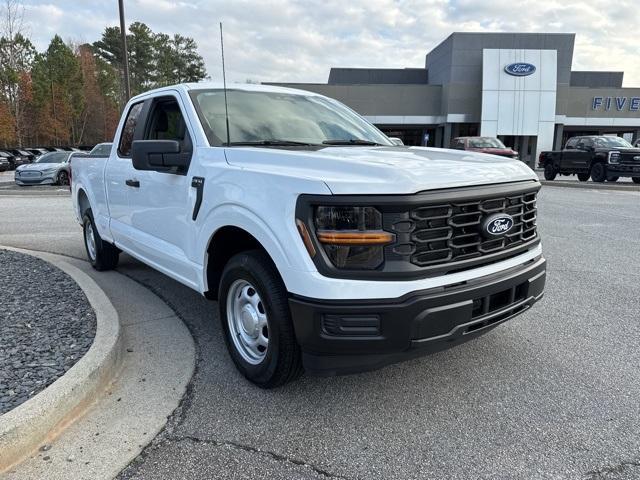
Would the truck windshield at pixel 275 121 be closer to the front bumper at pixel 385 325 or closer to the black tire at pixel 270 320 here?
the black tire at pixel 270 320

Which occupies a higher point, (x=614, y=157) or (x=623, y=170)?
(x=614, y=157)

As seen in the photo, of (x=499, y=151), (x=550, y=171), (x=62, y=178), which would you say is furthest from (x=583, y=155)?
(x=62, y=178)

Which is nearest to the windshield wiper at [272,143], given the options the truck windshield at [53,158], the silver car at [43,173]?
the silver car at [43,173]

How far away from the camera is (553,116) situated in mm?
41625

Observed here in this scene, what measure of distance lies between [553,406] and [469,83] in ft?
144

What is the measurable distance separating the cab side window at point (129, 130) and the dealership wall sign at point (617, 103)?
161 ft

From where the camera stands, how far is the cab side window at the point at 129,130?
485cm

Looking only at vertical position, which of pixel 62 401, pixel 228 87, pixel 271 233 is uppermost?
pixel 228 87

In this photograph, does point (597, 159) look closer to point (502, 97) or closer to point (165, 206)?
point (165, 206)

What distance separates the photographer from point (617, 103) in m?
45.0

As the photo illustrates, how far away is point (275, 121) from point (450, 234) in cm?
186

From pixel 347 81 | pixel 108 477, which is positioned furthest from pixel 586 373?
pixel 347 81

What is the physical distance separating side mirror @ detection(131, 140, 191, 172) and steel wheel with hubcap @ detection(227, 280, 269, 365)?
103 centimetres

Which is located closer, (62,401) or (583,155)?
(62,401)
